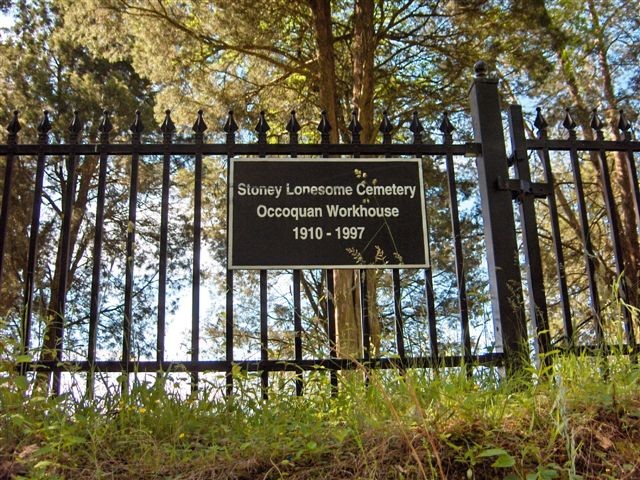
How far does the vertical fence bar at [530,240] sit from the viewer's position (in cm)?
344

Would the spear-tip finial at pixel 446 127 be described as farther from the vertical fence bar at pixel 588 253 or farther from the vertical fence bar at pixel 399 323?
the vertical fence bar at pixel 399 323

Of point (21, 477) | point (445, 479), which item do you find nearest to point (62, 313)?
point (21, 477)

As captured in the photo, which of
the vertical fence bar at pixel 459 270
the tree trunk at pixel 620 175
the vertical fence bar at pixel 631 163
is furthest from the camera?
the tree trunk at pixel 620 175

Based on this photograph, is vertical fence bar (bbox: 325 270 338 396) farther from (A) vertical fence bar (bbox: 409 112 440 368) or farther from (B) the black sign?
(A) vertical fence bar (bbox: 409 112 440 368)

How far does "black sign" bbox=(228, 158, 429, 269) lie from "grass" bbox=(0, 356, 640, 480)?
3.16 feet

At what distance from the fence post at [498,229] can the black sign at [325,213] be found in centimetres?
42

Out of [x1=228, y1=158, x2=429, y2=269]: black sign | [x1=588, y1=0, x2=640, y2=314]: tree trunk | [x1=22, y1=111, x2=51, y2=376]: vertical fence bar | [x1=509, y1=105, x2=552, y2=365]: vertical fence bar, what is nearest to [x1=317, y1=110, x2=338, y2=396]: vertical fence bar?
[x1=228, y1=158, x2=429, y2=269]: black sign

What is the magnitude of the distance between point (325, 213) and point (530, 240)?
4.09 feet

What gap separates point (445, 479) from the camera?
209 cm

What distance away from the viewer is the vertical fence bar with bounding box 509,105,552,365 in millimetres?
3441

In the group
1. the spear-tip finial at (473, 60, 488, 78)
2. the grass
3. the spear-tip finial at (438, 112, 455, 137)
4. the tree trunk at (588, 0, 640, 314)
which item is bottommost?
the grass

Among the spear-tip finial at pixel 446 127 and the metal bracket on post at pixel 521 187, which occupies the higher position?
the spear-tip finial at pixel 446 127

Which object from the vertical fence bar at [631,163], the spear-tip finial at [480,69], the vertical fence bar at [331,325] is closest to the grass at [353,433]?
the vertical fence bar at [331,325]

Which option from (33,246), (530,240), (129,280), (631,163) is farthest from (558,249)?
(33,246)
